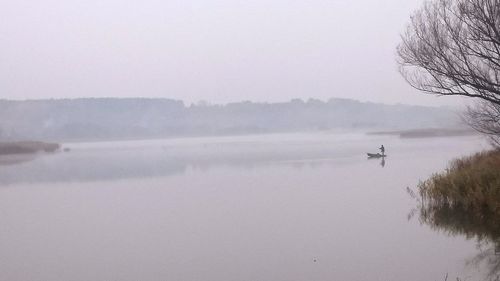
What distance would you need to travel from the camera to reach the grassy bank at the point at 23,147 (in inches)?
1440

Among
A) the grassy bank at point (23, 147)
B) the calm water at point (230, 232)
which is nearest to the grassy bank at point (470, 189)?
the calm water at point (230, 232)

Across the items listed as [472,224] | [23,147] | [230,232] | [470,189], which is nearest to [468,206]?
[470,189]

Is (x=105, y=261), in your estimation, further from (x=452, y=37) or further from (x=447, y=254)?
(x=452, y=37)

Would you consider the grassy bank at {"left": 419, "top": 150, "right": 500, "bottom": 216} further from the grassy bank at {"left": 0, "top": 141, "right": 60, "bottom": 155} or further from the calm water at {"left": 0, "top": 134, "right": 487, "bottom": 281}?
the grassy bank at {"left": 0, "top": 141, "right": 60, "bottom": 155}

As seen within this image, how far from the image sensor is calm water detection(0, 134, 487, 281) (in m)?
7.15

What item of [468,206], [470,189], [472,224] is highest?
[470,189]

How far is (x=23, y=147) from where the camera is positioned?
38281mm

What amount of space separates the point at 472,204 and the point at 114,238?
5674mm

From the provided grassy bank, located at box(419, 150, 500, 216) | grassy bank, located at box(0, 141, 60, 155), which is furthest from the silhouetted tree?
grassy bank, located at box(0, 141, 60, 155)

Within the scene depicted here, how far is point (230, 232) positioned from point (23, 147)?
1266 inches

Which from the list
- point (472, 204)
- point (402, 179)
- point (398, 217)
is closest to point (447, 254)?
point (472, 204)

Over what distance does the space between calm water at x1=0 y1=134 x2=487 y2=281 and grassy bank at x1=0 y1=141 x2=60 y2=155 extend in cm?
1980

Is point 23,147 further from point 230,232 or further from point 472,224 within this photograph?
point 472,224

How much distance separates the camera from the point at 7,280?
23.6 feet
